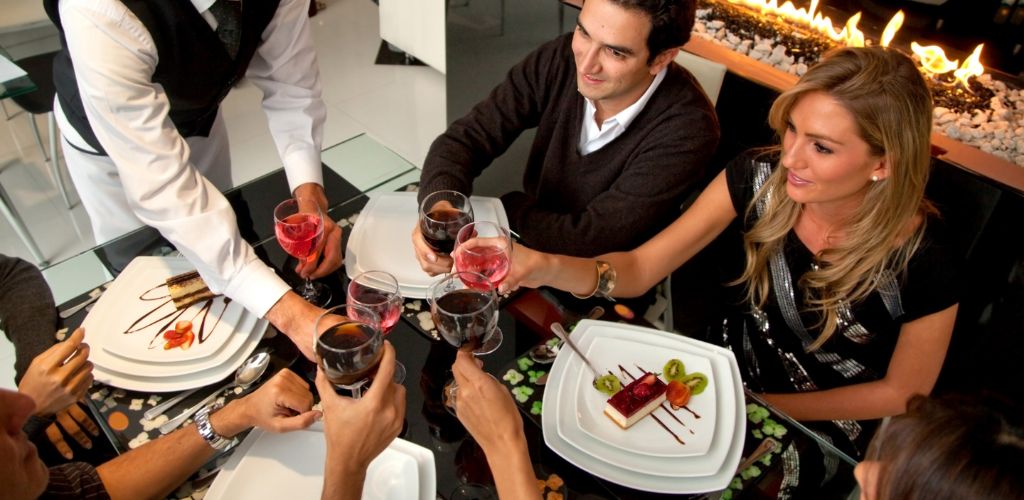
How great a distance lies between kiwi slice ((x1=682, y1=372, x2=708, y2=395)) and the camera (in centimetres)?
126

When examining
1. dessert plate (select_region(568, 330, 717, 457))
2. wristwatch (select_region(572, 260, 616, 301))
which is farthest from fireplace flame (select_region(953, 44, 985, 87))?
dessert plate (select_region(568, 330, 717, 457))

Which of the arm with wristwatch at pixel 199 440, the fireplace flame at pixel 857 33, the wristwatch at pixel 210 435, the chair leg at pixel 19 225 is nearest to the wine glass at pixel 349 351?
the arm with wristwatch at pixel 199 440

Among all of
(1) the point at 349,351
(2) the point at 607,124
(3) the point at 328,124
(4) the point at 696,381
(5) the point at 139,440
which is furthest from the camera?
(3) the point at 328,124

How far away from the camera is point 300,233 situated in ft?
4.66

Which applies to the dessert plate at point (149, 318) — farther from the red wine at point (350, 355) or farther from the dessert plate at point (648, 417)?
the dessert plate at point (648, 417)

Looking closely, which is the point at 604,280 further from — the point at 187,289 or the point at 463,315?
the point at 187,289

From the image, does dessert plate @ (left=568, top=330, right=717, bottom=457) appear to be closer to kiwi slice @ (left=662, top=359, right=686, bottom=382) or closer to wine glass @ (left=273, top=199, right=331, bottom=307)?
kiwi slice @ (left=662, top=359, right=686, bottom=382)

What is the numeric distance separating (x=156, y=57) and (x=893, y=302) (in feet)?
5.61

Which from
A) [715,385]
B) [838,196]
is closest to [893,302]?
[838,196]

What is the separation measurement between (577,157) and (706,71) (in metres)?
0.55

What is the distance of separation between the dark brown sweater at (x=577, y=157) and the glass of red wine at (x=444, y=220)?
205mm

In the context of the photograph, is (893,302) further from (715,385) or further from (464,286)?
(464,286)

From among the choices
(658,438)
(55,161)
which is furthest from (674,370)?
(55,161)

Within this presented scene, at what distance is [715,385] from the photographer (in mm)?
1264
